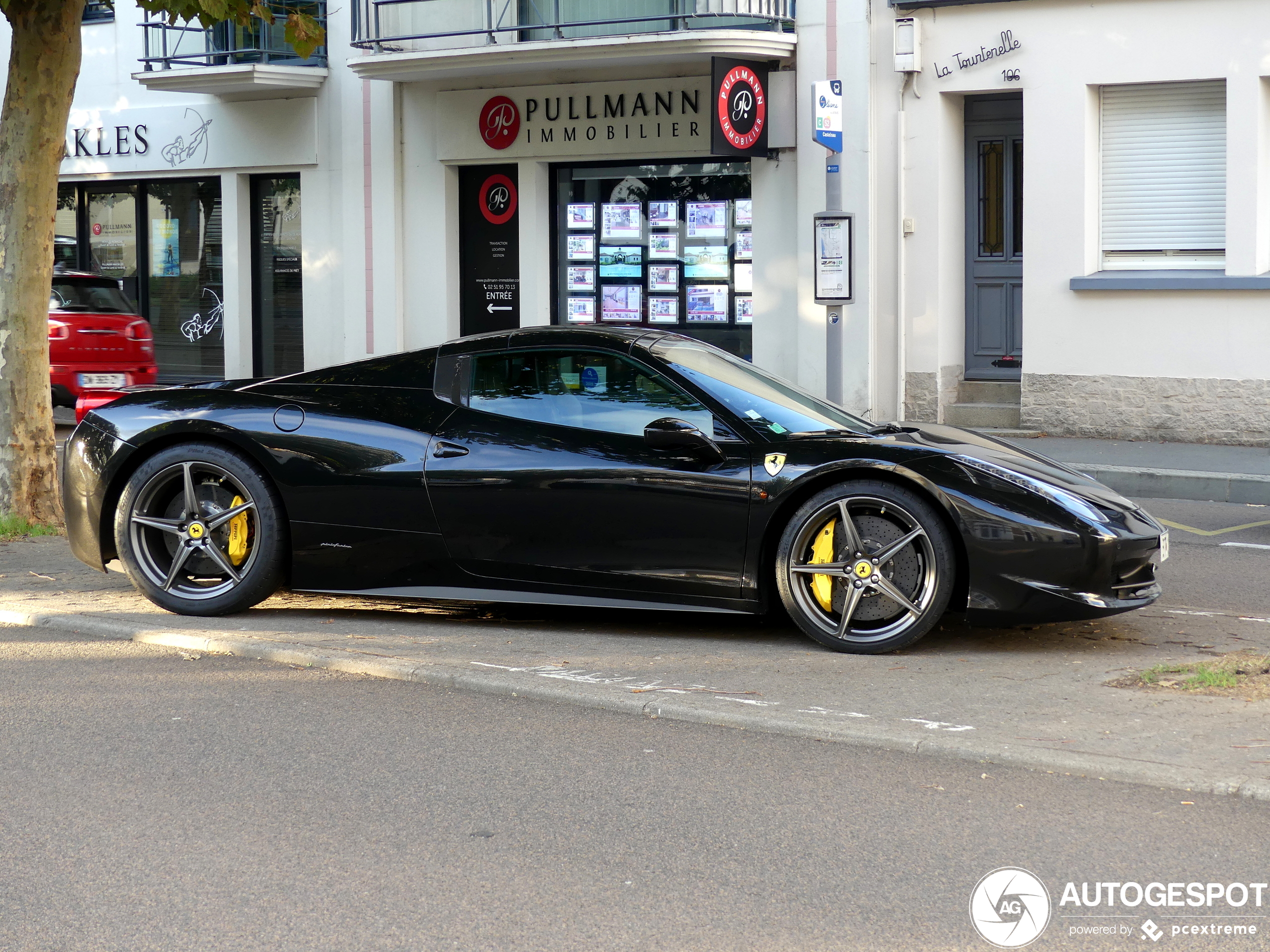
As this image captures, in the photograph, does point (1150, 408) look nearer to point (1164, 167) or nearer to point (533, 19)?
point (1164, 167)

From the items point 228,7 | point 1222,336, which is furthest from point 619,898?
point 1222,336

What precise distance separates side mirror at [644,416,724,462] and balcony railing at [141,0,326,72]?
14.9m

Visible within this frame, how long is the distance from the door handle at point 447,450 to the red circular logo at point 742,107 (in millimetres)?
10370

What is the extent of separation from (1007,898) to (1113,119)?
42.1ft

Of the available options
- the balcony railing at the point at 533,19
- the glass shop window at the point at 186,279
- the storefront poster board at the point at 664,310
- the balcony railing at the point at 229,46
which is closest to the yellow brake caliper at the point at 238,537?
the balcony railing at the point at 533,19

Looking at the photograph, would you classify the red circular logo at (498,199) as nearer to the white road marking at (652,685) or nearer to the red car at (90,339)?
the red car at (90,339)

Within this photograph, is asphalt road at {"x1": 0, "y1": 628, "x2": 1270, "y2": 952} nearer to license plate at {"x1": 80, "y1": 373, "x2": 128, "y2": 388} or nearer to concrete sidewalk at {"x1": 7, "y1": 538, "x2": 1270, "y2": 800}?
concrete sidewalk at {"x1": 7, "y1": 538, "x2": 1270, "y2": 800}

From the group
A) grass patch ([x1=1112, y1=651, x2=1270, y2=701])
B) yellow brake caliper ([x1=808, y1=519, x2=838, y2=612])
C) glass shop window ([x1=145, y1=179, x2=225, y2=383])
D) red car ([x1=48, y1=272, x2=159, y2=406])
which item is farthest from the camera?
glass shop window ([x1=145, y1=179, x2=225, y2=383])

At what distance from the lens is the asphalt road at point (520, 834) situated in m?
3.57

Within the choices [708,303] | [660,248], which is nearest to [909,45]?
[708,303]

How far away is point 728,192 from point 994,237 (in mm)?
3259

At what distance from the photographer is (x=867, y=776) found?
4.67m

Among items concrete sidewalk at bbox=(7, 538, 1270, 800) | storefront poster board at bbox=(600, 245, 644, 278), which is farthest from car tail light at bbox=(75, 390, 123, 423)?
concrete sidewalk at bbox=(7, 538, 1270, 800)

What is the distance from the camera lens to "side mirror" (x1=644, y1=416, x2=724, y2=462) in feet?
20.6
